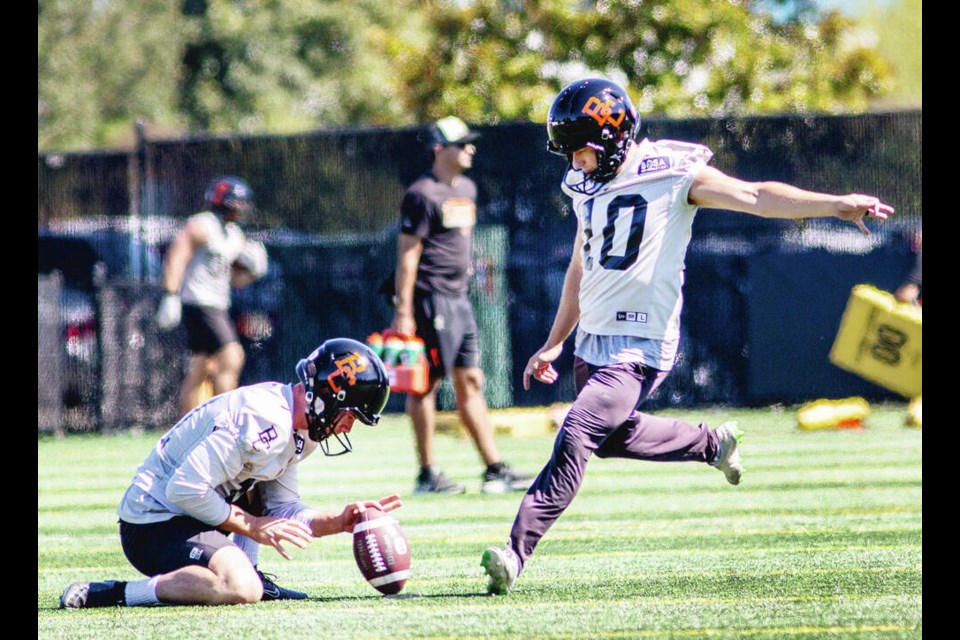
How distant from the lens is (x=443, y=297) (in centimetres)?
943

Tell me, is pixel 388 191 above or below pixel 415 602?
above

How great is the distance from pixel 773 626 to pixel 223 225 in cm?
779

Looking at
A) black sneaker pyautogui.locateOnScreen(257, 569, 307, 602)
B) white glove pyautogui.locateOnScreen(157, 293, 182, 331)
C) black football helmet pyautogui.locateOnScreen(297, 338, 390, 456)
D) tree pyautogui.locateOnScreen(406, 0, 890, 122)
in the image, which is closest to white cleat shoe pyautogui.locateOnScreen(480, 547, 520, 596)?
black football helmet pyautogui.locateOnScreen(297, 338, 390, 456)

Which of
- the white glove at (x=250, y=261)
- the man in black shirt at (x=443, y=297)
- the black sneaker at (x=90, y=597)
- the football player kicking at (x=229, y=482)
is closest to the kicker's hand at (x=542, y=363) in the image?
the football player kicking at (x=229, y=482)

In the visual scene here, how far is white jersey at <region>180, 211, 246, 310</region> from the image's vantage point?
11367 mm

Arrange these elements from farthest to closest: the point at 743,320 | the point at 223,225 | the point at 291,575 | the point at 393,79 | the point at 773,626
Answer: the point at 393,79
the point at 743,320
the point at 223,225
the point at 291,575
the point at 773,626

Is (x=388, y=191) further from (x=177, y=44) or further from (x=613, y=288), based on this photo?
(x=177, y=44)

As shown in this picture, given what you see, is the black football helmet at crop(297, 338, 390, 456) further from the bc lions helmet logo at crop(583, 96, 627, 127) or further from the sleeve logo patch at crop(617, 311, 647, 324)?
the bc lions helmet logo at crop(583, 96, 627, 127)

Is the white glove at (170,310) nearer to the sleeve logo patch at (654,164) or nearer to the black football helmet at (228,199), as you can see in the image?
the black football helmet at (228,199)

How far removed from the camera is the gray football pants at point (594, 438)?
214 inches

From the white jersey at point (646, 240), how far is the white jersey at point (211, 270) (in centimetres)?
603

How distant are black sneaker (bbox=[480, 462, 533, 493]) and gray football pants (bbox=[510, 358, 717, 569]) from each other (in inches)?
111

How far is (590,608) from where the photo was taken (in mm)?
5113
